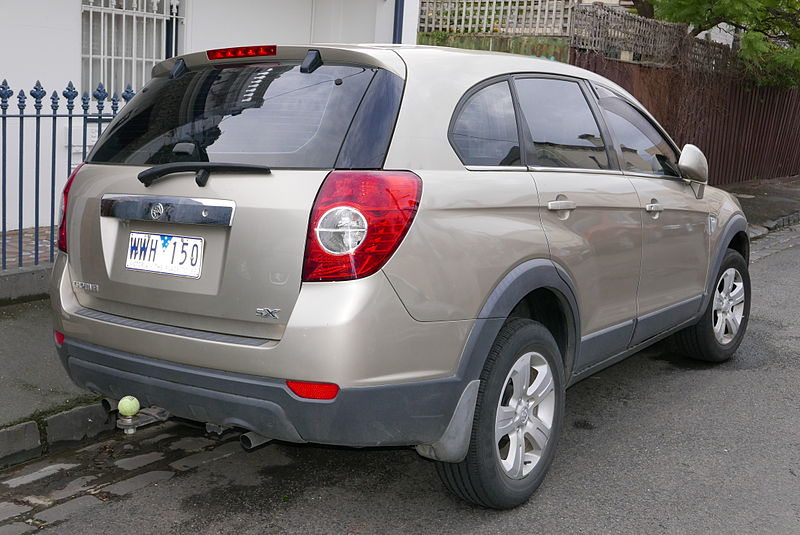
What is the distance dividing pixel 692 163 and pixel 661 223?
48 cm

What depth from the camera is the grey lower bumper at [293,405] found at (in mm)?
3045

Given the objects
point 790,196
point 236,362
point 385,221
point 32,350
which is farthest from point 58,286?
point 790,196

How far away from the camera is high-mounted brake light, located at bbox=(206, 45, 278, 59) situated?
11.5 feet

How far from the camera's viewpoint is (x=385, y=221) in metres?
3.04

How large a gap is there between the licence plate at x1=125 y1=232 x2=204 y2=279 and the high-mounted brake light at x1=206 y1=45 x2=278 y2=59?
79cm

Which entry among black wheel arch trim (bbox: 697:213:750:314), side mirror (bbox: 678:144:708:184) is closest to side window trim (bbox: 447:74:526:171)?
side mirror (bbox: 678:144:708:184)

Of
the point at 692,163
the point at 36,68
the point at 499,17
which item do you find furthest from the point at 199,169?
the point at 499,17

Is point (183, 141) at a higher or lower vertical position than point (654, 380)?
higher

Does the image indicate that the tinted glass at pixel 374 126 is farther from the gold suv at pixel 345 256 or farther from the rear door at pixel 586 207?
the rear door at pixel 586 207

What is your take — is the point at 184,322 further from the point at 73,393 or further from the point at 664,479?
the point at 664,479

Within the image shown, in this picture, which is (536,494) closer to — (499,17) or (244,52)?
Result: (244,52)

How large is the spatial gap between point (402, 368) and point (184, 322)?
0.80 m

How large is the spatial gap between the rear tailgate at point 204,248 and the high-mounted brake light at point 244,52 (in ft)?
1.85

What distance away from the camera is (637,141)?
15.9 ft
